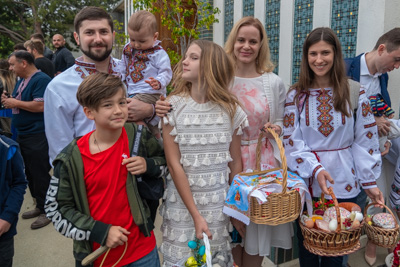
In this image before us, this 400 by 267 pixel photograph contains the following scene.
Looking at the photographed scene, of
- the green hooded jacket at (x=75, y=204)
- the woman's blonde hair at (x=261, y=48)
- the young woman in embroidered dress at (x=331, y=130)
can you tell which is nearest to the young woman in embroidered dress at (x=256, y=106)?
the woman's blonde hair at (x=261, y=48)

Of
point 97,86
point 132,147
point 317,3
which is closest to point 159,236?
point 132,147

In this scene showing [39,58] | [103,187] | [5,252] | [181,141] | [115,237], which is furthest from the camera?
[39,58]

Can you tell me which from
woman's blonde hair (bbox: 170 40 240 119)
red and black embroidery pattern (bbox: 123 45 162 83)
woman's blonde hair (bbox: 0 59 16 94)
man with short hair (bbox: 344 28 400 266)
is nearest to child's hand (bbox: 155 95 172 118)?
woman's blonde hair (bbox: 170 40 240 119)

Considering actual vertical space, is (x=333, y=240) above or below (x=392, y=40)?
below

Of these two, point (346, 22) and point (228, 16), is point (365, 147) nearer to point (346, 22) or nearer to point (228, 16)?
point (346, 22)

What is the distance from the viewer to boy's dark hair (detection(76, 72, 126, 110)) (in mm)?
1717

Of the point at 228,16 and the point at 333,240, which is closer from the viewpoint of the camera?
the point at 333,240

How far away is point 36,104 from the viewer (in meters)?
4.02

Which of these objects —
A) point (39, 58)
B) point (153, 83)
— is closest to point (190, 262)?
point (153, 83)

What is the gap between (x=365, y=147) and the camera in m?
2.30

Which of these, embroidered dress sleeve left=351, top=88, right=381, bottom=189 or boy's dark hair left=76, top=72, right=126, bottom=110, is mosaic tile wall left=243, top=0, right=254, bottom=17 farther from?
boy's dark hair left=76, top=72, right=126, bottom=110

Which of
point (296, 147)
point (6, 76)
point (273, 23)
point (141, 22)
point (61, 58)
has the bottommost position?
point (296, 147)

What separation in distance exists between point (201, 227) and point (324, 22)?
3.53 meters

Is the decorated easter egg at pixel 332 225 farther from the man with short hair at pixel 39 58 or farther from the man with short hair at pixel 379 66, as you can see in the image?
the man with short hair at pixel 39 58
